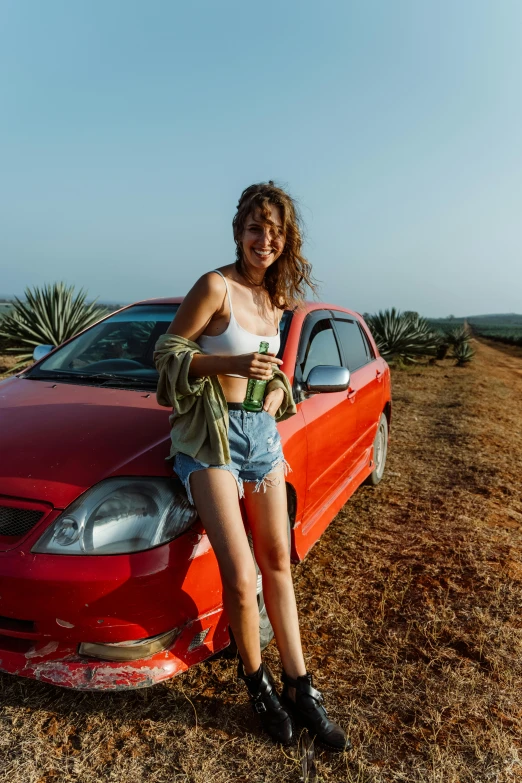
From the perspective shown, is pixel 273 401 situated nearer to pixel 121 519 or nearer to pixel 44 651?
pixel 121 519

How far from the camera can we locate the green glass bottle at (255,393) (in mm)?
2129

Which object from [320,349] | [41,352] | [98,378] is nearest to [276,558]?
[98,378]

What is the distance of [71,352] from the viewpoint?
11.7 feet

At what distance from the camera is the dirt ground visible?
2.03 m

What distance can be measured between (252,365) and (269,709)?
4.15 feet

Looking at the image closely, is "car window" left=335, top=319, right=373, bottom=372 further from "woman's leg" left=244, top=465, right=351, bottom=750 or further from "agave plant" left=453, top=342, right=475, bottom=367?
"agave plant" left=453, top=342, right=475, bottom=367

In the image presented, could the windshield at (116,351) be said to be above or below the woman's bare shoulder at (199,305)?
below

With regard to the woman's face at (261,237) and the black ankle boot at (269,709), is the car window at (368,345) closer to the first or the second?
the woman's face at (261,237)

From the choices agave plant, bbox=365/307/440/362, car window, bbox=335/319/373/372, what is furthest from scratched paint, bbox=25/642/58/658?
agave plant, bbox=365/307/440/362

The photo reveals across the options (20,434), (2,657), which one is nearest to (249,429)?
(20,434)

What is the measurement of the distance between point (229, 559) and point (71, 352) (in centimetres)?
203

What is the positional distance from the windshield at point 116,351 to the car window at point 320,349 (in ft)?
0.70

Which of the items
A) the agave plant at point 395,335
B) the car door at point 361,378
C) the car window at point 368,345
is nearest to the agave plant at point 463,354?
the agave plant at point 395,335

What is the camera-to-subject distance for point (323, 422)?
10.9ft
